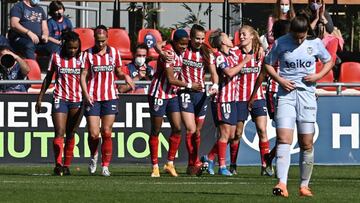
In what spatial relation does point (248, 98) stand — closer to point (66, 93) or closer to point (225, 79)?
point (225, 79)

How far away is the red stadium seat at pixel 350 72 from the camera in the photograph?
84.8 feet

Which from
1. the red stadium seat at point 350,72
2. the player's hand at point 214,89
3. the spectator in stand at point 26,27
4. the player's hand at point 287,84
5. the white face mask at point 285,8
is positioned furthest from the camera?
the red stadium seat at point 350,72

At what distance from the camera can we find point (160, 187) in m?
16.0

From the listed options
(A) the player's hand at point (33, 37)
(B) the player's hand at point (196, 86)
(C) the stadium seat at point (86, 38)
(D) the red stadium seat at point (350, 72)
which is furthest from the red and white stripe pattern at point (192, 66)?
(C) the stadium seat at point (86, 38)

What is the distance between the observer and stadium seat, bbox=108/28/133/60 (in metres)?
27.0

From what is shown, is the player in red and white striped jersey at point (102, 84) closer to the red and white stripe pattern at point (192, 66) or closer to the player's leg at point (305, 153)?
the red and white stripe pattern at point (192, 66)

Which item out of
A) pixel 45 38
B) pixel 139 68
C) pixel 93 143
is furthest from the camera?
pixel 45 38

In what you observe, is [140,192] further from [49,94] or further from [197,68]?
[49,94]

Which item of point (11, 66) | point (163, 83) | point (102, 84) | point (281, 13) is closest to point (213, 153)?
point (163, 83)

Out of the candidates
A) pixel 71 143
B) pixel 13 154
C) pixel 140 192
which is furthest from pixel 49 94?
pixel 140 192

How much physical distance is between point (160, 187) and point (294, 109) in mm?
2390

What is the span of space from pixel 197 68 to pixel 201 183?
2937 millimetres

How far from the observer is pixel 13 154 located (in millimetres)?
21688

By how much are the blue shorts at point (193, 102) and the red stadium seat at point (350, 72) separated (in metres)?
6.68
